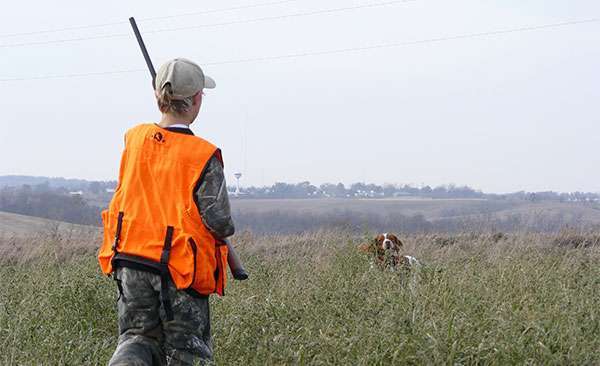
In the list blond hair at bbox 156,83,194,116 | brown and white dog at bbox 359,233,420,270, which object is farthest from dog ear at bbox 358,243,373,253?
blond hair at bbox 156,83,194,116

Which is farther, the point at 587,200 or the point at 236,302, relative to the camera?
the point at 587,200

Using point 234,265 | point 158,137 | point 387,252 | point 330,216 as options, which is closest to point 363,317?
point 234,265

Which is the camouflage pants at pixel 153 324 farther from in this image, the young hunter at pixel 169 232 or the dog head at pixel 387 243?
the dog head at pixel 387 243

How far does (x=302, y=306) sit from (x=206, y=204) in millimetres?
1772

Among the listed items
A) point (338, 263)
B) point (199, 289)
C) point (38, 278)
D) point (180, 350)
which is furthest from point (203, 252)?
point (338, 263)

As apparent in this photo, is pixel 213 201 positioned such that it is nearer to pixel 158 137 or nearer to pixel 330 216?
pixel 158 137

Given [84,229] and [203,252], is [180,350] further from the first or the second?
[84,229]

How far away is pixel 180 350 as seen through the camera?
13.3 feet

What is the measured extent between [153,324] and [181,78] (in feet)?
3.86

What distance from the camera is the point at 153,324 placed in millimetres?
4066

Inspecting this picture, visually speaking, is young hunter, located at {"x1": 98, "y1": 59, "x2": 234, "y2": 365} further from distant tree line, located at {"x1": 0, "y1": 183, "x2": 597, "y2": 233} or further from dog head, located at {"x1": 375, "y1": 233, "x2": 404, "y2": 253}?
distant tree line, located at {"x1": 0, "y1": 183, "x2": 597, "y2": 233}

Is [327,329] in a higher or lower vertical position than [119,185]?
lower

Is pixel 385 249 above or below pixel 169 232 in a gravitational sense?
below

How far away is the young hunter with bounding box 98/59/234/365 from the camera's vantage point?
12.9 ft
